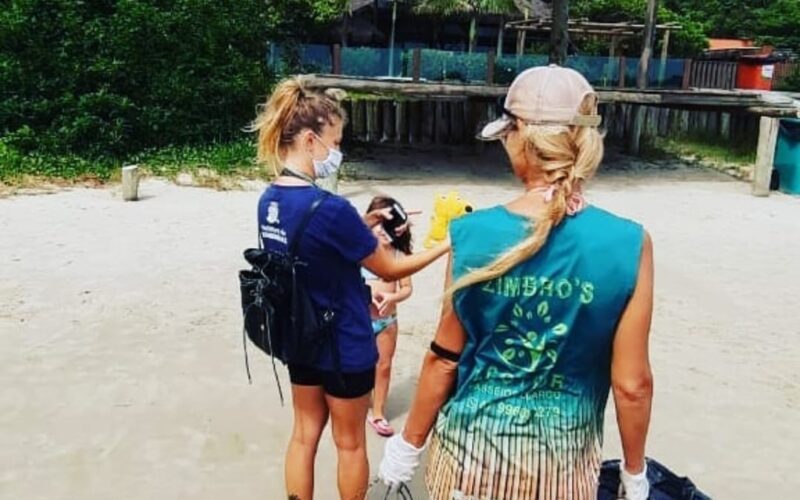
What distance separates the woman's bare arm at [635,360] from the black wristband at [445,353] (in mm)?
341

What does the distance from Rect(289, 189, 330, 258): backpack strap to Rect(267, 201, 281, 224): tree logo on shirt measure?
0.09 meters

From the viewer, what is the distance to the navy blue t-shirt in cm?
268

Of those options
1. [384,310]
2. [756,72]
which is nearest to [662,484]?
[384,310]

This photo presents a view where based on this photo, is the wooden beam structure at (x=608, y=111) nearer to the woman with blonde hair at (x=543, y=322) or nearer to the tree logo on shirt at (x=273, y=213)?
the tree logo on shirt at (x=273, y=213)

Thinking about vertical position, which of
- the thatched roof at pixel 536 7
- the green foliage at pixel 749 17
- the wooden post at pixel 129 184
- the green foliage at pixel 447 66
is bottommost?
the wooden post at pixel 129 184

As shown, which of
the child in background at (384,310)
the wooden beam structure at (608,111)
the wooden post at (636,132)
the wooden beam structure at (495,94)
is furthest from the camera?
the wooden post at (636,132)

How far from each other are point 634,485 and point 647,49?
1959 cm

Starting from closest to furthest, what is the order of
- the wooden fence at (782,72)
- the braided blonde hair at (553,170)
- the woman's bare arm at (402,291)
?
the braided blonde hair at (553,170)
the woman's bare arm at (402,291)
the wooden fence at (782,72)

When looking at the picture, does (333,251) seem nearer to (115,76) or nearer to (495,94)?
(495,94)

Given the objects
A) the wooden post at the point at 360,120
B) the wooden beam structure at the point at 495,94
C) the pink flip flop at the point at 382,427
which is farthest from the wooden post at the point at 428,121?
the pink flip flop at the point at 382,427

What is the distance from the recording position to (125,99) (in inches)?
569

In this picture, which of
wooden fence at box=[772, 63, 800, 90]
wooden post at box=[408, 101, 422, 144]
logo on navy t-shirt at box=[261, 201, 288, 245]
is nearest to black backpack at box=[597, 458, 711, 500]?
logo on navy t-shirt at box=[261, 201, 288, 245]

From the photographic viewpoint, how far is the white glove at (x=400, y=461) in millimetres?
2068

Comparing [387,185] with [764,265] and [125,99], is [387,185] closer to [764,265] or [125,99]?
[125,99]
